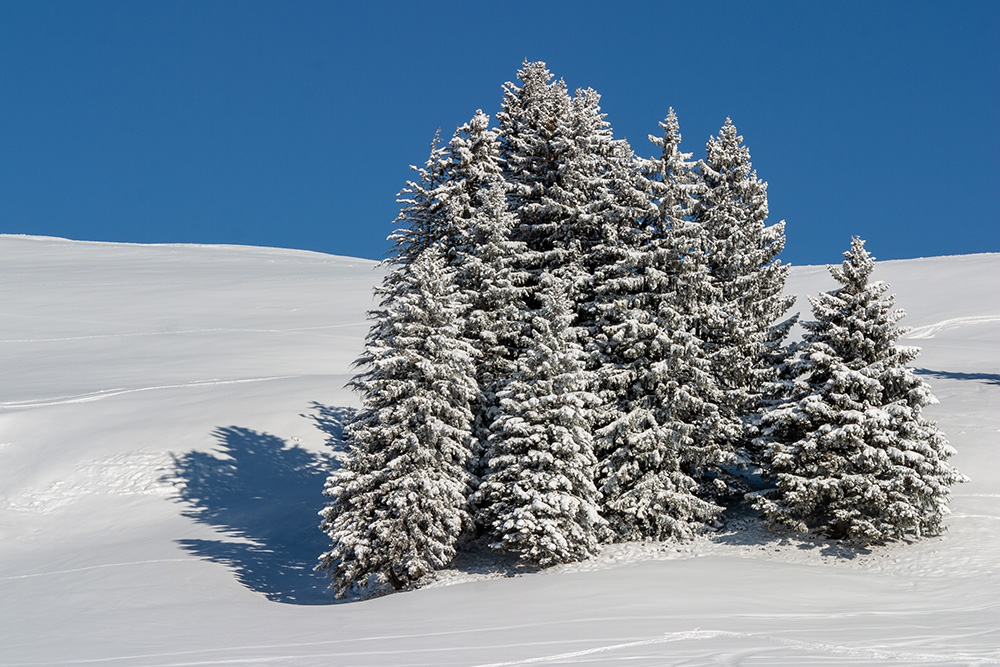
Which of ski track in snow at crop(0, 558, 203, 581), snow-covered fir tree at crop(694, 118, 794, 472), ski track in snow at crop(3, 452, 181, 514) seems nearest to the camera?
snow-covered fir tree at crop(694, 118, 794, 472)

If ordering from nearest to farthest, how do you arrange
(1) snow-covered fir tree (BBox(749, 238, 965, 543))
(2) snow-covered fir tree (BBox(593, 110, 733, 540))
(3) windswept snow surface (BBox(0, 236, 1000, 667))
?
(3) windswept snow surface (BBox(0, 236, 1000, 667)) < (1) snow-covered fir tree (BBox(749, 238, 965, 543)) < (2) snow-covered fir tree (BBox(593, 110, 733, 540))

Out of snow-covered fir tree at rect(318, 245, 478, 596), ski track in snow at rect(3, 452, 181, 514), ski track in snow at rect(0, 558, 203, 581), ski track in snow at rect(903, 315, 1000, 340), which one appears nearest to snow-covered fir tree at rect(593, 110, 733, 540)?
snow-covered fir tree at rect(318, 245, 478, 596)

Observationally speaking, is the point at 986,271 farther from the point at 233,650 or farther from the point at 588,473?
the point at 233,650

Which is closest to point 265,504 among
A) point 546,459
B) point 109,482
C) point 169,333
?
point 109,482

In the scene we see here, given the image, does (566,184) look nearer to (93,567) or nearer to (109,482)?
(93,567)

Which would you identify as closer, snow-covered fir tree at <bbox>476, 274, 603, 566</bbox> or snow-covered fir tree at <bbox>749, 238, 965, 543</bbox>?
snow-covered fir tree at <bbox>749, 238, 965, 543</bbox>

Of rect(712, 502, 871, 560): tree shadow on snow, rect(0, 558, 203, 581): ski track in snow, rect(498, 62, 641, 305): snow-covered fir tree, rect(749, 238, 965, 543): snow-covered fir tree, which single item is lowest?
rect(712, 502, 871, 560): tree shadow on snow

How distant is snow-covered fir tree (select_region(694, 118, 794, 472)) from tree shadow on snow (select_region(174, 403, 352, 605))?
1133cm

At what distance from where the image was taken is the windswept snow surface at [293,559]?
12.3 metres

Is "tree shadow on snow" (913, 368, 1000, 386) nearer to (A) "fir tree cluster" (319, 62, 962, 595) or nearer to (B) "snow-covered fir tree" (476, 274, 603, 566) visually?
(A) "fir tree cluster" (319, 62, 962, 595)

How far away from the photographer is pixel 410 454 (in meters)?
20.2

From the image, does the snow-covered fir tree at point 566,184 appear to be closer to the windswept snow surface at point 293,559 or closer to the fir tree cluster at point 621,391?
the fir tree cluster at point 621,391

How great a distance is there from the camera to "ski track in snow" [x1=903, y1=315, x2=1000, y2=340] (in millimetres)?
51906

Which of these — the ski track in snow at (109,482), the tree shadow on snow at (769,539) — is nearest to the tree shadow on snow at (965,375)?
the tree shadow on snow at (769,539)
